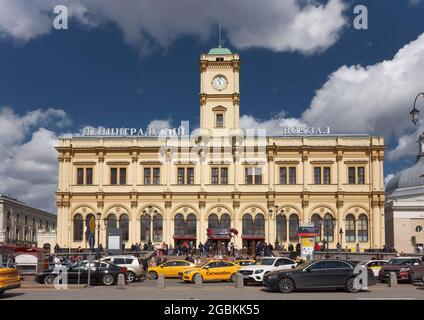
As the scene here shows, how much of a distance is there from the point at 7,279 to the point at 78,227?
136ft

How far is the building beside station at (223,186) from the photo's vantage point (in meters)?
60.2

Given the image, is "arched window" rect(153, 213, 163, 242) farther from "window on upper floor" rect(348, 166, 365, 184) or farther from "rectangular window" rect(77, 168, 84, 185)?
"window on upper floor" rect(348, 166, 365, 184)

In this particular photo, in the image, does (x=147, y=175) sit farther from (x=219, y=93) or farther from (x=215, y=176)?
(x=219, y=93)

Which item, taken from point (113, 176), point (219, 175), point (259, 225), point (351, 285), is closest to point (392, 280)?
point (351, 285)

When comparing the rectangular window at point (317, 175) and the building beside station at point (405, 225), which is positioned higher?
the rectangular window at point (317, 175)

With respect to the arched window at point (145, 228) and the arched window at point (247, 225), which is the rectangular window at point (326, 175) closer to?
the arched window at point (247, 225)

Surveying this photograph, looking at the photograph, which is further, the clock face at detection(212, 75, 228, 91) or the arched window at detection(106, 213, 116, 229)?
the clock face at detection(212, 75, 228, 91)

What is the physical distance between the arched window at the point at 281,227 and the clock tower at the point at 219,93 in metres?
11.2

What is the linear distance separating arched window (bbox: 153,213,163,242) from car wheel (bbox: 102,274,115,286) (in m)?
32.9

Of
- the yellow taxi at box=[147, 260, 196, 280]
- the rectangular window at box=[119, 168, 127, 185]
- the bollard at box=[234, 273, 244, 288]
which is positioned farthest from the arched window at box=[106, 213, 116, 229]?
the bollard at box=[234, 273, 244, 288]

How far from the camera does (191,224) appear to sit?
60781 millimetres

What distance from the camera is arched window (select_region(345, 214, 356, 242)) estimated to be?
59.9m

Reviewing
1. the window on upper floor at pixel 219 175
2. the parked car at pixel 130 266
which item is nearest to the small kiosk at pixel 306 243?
the parked car at pixel 130 266
